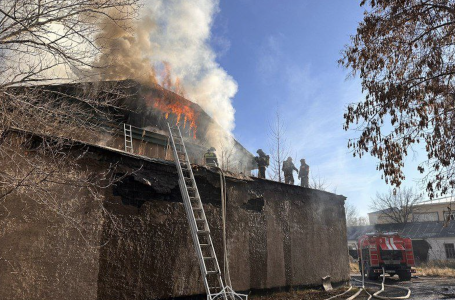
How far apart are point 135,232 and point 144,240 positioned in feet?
0.81

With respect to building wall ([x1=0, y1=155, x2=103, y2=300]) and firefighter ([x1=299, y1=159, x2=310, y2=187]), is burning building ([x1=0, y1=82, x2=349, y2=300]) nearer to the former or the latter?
building wall ([x1=0, y1=155, x2=103, y2=300])

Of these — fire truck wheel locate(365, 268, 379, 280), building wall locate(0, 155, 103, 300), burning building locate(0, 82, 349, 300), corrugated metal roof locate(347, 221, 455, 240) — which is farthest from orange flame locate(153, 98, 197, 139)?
corrugated metal roof locate(347, 221, 455, 240)

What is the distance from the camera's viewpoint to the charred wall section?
237 inches

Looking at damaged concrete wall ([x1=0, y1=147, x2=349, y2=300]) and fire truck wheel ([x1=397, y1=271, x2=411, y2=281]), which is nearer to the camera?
damaged concrete wall ([x1=0, y1=147, x2=349, y2=300])

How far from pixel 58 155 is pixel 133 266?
7.83ft

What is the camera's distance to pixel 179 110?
1483 centimetres

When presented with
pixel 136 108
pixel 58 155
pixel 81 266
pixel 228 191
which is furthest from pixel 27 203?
pixel 136 108

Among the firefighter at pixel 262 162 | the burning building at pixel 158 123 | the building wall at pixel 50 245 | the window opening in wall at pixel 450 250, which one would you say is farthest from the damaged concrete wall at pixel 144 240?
the window opening in wall at pixel 450 250

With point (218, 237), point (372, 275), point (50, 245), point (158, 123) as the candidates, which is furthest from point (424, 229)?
point (50, 245)

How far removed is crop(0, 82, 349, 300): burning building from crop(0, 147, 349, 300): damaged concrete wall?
0.02 metres

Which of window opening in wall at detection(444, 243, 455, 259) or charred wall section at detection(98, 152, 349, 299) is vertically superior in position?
charred wall section at detection(98, 152, 349, 299)

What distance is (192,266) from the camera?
694cm

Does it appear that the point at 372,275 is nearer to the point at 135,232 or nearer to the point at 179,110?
the point at 179,110

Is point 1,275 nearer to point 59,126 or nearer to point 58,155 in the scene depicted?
point 58,155
